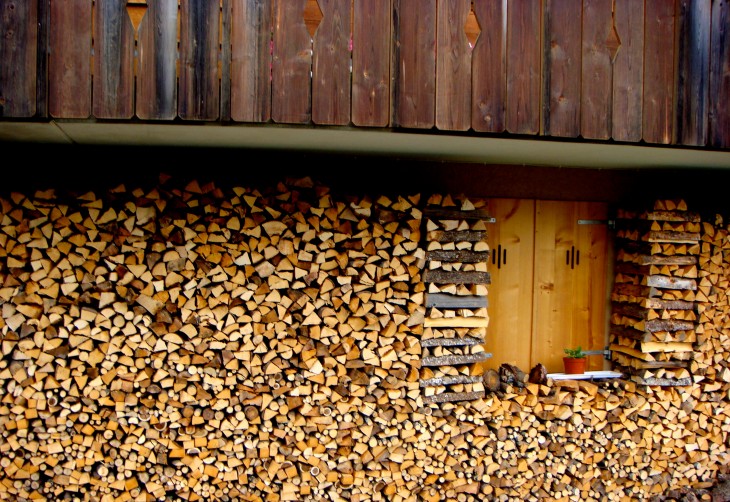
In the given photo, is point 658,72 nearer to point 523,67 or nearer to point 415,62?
point 523,67

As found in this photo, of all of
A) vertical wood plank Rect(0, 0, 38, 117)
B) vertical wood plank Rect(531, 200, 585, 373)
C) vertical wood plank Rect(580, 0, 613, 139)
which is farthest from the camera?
vertical wood plank Rect(531, 200, 585, 373)

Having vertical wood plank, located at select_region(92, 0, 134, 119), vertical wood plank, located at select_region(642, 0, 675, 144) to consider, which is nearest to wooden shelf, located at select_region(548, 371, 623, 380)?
vertical wood plank, located at select_region(642, 0, 675, 144)

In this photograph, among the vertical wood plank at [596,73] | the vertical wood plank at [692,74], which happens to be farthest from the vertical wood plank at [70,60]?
the vertical wood plank at [692,74]

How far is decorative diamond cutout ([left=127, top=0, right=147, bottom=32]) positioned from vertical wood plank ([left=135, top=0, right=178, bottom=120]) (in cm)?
3

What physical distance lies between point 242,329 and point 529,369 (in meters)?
2.59

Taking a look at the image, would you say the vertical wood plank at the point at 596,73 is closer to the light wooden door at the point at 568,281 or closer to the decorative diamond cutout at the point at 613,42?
the decorative diamond cutout at the point at 613,42

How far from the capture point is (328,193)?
14.8ft

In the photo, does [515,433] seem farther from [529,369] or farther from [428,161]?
[428,161]

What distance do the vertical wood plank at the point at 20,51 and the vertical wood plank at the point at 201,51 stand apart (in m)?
0.86

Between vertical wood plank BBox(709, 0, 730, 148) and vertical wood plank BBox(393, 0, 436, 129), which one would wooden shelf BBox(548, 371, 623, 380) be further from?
vertical wood plank BBox(393, 0, 436, 129)

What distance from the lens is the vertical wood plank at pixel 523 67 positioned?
3.92m

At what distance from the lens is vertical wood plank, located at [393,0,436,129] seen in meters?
3.77

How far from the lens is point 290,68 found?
3684 mm

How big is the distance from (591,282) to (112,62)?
426cm
